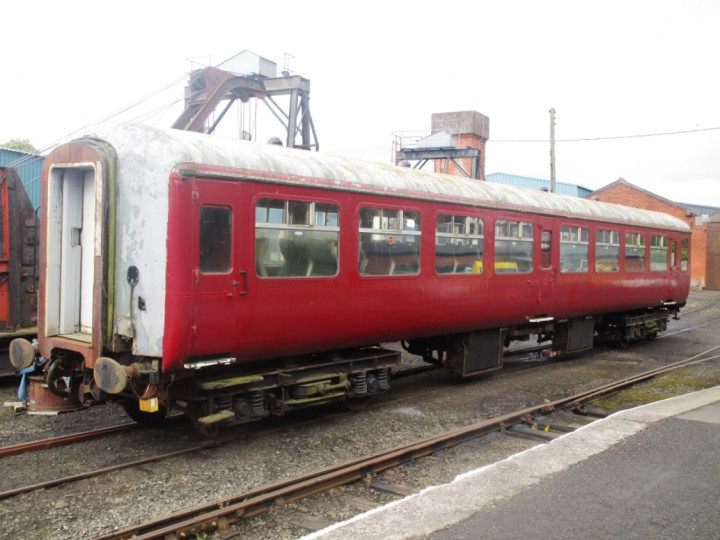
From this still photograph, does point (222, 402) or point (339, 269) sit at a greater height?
point (339, 269)

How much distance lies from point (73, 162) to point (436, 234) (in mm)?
4572

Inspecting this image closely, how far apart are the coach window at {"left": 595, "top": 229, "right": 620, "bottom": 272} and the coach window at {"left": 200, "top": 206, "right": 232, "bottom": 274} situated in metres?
8.62

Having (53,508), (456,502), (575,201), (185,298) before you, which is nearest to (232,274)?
(185,298)

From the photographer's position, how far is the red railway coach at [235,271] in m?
5.93

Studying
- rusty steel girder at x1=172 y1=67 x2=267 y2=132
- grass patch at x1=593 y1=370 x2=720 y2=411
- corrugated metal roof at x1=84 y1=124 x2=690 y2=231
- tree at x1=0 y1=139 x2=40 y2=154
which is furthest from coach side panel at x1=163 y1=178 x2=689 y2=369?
tree at x1=0 y1=139 x2=40 y2=154

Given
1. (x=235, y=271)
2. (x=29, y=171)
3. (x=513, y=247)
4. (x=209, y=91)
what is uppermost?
(x=209, y=91)

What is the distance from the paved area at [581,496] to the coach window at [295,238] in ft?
8.87

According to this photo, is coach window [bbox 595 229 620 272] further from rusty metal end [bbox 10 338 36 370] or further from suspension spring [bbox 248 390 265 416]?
rusty metal end [bbox 10 338 36 370]

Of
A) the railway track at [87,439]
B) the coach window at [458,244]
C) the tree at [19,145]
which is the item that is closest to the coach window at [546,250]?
the coach window at [458,244]

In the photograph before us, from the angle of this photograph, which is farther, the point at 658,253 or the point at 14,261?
the point at 658,253

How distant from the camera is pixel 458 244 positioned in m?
9.13

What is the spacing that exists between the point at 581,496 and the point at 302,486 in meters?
2.29

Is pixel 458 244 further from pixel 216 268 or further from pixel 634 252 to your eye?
pixel 634 252

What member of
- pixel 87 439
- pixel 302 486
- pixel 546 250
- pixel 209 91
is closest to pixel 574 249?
pixel 546 250
